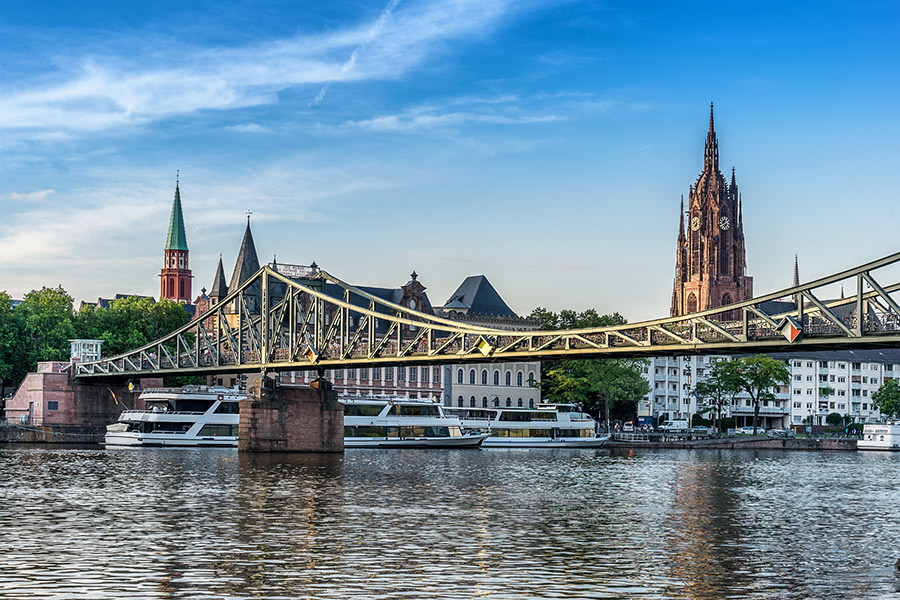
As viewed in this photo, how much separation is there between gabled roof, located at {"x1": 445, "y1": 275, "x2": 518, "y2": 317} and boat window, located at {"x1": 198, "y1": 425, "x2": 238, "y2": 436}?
64.6 meters

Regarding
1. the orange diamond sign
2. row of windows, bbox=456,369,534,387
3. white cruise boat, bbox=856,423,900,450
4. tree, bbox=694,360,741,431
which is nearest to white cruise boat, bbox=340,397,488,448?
row of windows, bbox=456,369,534,387

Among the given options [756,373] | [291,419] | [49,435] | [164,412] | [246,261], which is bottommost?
[49,435]

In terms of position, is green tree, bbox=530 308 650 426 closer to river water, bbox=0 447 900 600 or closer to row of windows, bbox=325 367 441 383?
row of windows, bbox=325 367 441 383

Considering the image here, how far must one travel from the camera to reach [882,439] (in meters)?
138

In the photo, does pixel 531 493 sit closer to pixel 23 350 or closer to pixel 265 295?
pixel 265 295

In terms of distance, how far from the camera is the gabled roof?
535 ft

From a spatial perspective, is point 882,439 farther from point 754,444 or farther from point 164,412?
point 164,412

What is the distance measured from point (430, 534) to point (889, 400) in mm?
158604

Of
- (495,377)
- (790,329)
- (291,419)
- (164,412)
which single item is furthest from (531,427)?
(790,329)

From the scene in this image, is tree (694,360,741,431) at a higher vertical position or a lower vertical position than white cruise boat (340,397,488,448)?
higher

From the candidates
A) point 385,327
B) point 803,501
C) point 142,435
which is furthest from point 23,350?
point 803,501

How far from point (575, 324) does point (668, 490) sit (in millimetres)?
87794

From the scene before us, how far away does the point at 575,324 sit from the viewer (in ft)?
478

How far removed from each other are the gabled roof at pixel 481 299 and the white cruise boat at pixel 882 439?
46736 mm
